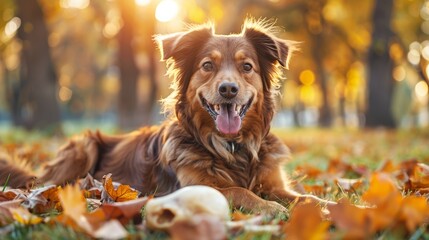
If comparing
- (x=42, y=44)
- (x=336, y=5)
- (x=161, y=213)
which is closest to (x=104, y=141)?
(x=161, y=213)

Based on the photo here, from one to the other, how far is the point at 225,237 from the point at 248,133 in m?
2.19

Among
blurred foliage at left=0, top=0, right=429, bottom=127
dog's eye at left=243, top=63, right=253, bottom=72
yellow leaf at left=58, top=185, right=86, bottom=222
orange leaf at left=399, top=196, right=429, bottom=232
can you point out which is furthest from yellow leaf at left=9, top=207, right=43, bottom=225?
blurred foliage at left=0, top=0, right=429, bottom=127

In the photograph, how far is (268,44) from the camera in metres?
4.66

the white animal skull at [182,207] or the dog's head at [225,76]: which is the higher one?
the dog's head at [225,76]

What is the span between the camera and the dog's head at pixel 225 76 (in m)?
4.24

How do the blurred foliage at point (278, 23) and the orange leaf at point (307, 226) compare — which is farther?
the blurred foliage at point (278, 23)

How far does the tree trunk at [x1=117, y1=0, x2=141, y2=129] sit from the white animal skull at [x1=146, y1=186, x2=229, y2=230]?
42.6ft

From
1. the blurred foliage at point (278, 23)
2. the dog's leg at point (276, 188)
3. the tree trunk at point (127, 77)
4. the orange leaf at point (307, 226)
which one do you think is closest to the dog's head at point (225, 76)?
the dog's leg at point (276, 188)

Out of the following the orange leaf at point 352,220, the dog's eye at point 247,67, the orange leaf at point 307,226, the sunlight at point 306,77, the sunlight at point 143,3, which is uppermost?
the sunlight at point 143,3

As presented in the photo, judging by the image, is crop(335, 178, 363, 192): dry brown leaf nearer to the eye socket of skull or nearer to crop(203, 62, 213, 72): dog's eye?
crop(203, 62, 213, 72): dog's eye

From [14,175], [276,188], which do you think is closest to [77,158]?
[14,175]

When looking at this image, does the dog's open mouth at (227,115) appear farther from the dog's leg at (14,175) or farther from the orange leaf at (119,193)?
the dog's leg at (14,175)

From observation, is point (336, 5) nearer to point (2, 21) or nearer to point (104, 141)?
point (2, 21)

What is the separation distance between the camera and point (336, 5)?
80.9ft
